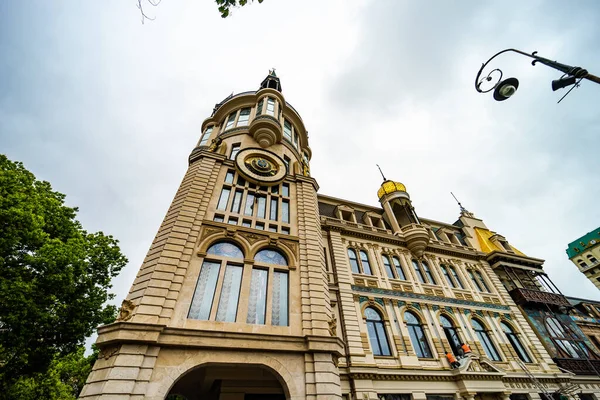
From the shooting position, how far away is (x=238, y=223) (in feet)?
47.3

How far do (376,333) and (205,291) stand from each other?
37.8ft

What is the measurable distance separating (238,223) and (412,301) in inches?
548

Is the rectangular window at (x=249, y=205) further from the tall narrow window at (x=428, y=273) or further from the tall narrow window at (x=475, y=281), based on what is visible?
the tall narrow window at (x=475, y=281)

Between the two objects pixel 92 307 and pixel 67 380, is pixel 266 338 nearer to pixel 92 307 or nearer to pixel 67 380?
pixel 92 307

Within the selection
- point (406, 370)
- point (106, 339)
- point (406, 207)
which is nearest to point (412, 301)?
point (406, 370)

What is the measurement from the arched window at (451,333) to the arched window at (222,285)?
51.9ft

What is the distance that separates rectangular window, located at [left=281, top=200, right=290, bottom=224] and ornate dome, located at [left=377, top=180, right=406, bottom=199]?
48.3 feet

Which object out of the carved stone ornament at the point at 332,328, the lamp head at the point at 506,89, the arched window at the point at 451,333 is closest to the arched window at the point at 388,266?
the arched window at the point at 451,333

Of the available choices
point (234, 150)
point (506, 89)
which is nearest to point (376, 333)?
point (506, 89)

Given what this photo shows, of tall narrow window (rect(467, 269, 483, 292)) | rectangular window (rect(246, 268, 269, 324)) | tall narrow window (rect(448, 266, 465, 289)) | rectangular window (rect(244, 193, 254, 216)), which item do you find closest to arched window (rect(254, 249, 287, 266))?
rectangular window (rect(246, 268, 269, 324))

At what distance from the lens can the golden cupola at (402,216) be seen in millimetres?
22969

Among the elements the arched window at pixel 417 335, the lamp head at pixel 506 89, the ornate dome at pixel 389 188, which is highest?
the ornate dome at pixel 389 188

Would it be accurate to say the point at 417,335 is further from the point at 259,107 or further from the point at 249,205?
the point at 259,107

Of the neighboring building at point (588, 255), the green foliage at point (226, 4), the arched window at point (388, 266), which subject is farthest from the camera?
the neighboring building at point (588, 255)
